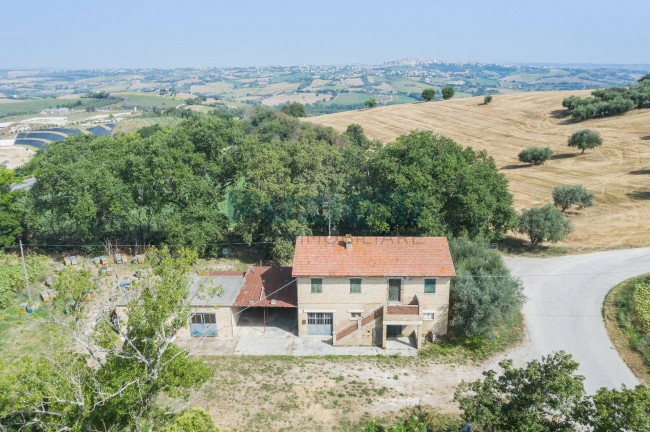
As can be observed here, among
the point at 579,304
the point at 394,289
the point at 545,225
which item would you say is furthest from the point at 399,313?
the point at 545,225

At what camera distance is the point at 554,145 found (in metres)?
77.1

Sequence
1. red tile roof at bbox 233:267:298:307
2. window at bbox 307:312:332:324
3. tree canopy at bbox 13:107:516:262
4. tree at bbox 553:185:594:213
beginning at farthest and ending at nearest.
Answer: tree at bbox 553:185:594:213 < tree canopy at bbox 13:107:516:262 < red tile roof at bbox 233:267:298:307 < window at bbox 307:312:332:324

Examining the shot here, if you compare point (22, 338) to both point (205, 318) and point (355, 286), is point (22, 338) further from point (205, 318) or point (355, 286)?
point (355, 286)

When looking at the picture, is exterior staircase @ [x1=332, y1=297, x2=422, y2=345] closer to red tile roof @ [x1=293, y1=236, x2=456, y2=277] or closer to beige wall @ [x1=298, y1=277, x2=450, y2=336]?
beige wall @ [x1=298, y1=277, x2=450, y2=336]

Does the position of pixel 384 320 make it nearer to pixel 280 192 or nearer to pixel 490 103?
pixel 280 192

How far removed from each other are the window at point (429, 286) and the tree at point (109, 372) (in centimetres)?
1566

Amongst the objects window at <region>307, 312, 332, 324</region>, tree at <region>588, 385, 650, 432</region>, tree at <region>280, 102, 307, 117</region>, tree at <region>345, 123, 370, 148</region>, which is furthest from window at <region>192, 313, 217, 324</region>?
tree at <region>280, 102, 307, 117</region>

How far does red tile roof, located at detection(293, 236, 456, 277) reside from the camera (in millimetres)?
28328

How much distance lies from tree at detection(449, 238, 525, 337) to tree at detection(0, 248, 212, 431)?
679 inches

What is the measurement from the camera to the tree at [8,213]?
1529 inches

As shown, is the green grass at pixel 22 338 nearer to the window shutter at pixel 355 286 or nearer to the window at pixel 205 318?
the window at pixel 205 318

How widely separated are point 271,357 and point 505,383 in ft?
47.7

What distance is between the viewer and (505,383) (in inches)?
731

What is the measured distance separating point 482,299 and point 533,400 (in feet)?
35.9
